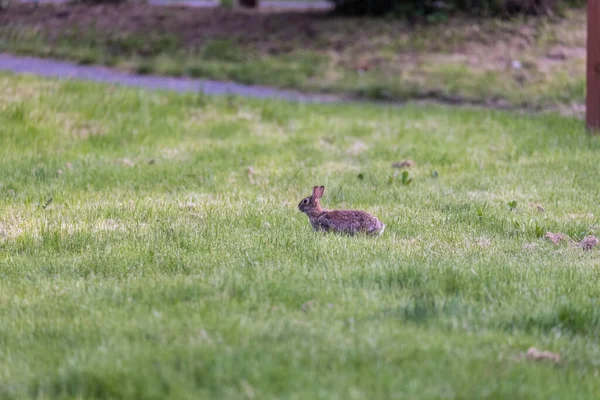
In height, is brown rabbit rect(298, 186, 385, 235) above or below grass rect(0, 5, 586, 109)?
above

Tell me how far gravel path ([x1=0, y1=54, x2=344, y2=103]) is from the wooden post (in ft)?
15.1

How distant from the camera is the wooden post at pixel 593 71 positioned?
37.9 feet

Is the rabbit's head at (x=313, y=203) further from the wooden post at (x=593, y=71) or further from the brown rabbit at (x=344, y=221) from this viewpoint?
the wooden post at (x=593, y=71)

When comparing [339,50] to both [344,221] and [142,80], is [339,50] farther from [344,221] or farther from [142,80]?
[344,221]

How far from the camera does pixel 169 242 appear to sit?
6.39m

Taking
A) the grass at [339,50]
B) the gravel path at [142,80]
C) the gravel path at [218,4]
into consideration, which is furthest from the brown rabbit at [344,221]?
the gravel path at [218,4]

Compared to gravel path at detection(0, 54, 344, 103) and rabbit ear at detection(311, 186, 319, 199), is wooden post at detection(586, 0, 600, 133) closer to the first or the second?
gravel path at detection(0, 54, 344, 103)

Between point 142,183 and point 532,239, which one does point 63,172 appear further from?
point 532,239

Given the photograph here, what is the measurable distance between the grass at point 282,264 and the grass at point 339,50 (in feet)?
12.6

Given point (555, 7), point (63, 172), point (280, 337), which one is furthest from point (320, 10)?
point (280, 337)

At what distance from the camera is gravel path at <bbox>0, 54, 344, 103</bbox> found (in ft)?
48.6

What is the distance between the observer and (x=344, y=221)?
662cm

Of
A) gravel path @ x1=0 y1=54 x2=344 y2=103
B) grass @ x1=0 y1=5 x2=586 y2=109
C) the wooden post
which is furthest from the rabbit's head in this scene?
grass @ x1=0 y1=5 x2=586 y2=109

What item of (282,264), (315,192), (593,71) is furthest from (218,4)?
(282,264)
